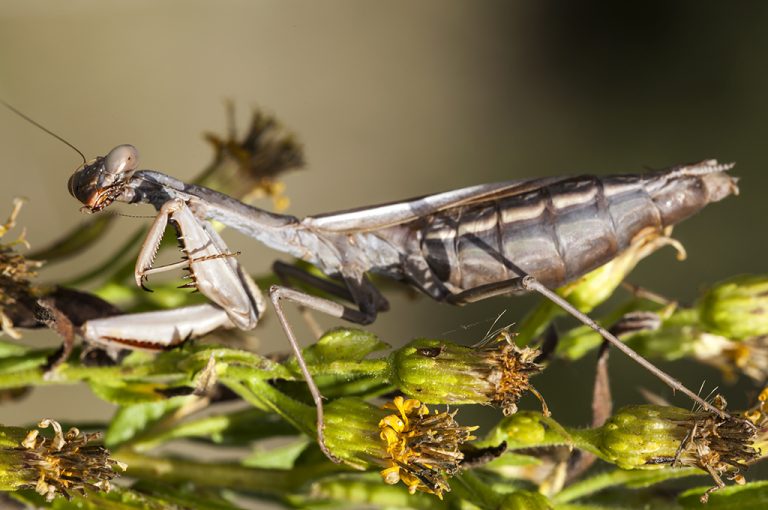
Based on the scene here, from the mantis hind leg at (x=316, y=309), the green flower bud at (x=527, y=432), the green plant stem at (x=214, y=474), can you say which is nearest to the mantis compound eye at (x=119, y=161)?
the mantis hind leg at (x=316, y=309)

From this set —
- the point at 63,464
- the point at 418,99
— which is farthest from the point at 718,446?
the point at 418,99

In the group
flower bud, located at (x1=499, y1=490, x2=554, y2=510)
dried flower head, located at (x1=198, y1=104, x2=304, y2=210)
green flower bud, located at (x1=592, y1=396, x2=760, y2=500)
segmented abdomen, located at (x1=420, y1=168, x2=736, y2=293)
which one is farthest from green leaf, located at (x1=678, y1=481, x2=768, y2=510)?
dried flower head, located at (x1=198, y1=104, x2=304, y2=210)

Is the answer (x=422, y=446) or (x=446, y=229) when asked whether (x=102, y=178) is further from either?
(x=422, y=446)

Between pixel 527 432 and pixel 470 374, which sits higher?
pixel 470 374

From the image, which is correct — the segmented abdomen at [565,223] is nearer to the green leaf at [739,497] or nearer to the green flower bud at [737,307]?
the green flower bud at [737,307]

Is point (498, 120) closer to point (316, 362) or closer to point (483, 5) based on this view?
point (483, 5)

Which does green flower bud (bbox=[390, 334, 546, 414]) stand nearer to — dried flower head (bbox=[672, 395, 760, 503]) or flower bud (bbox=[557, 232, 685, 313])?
dried flower head (bbox=[672, 395, 760, 503])
